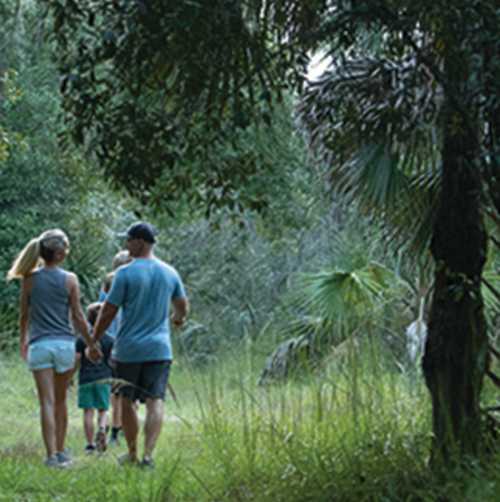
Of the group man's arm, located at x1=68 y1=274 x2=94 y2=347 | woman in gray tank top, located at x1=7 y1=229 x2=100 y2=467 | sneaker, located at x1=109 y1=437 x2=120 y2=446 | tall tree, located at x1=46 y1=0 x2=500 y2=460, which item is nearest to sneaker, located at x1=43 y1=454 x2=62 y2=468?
woman in gray tank top, located at x1=7 y1=229 x2=100 y2=467

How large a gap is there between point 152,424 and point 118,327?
80 cm

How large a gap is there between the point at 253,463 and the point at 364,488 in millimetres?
754

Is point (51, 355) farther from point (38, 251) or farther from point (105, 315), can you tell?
point (38, 251)

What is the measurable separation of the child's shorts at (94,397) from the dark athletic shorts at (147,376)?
209 cm

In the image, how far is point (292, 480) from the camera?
6688 millimetres

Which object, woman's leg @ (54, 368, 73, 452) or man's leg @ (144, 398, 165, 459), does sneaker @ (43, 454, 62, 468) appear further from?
man's leg @ (144, 398, 165, 459)

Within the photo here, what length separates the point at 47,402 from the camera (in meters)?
8.99

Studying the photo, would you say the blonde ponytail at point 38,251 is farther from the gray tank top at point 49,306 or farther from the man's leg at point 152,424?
the man's leg at point 152,424

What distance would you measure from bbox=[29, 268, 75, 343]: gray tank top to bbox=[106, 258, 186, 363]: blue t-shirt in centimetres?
56

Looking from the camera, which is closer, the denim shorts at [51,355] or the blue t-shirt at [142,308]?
the blue t-shirt at [142,308]

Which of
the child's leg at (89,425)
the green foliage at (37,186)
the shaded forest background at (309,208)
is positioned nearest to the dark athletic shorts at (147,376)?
the shaded forest background at (309,208)

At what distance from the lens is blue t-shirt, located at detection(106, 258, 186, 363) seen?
8.54 meters

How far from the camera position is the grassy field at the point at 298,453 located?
21.5ft

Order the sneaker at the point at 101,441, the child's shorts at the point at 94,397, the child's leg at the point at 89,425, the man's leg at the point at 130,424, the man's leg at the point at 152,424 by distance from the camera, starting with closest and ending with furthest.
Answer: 1. the man's leg at the point at 152,424
2. the man's leg at the point at 130,424
3. the sneaker at the point at 101,441
4. the child's leg at the point at 89,425
5. the child's shorts at the point at 94,397
